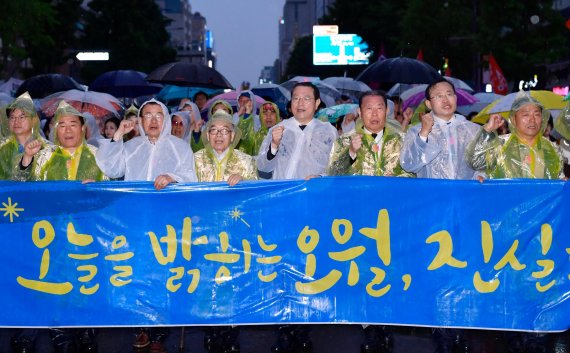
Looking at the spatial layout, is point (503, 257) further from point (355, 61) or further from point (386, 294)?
point (355, 61)

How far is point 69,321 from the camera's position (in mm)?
5914

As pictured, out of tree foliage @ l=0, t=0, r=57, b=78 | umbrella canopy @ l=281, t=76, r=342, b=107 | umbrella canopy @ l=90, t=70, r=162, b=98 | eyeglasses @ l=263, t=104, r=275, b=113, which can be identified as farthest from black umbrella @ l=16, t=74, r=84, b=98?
tree foliage @ l=0, t=0, r=57, b=78

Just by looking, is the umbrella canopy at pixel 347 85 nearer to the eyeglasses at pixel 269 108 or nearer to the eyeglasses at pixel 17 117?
the eyeglasses at pixel 269 108

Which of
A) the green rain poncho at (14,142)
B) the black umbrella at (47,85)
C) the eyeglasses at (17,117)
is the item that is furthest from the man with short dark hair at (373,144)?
the black umbrella at (47,85)

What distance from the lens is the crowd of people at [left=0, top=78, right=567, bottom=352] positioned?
244 inches

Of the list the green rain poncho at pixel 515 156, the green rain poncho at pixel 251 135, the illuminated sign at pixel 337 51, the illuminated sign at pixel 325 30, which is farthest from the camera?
the illuminated sign at pixel 337 51

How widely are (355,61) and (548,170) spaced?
65188 millimetres

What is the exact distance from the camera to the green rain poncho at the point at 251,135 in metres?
10.7

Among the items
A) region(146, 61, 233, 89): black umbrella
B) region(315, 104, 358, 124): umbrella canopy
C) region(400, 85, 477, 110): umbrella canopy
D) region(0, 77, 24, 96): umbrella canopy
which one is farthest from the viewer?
region(0, 77, 24, 96): umbrella canopy

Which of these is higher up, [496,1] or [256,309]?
[496,1]

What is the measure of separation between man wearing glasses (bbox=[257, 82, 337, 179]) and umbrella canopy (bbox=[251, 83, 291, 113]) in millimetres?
10837

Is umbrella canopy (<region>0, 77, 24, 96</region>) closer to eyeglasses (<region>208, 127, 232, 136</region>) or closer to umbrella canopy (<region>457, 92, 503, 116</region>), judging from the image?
umbrella canopy (<region>457, 92, 503, 116</region>)

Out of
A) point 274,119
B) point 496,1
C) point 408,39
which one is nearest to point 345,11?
point 408,39

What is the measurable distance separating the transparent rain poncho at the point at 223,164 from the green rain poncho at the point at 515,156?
1.56 m
